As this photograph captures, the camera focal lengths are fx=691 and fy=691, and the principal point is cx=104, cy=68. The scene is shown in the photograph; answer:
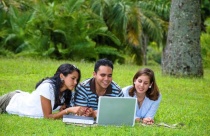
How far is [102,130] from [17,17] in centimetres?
1294

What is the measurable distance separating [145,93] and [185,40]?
6.98 meters

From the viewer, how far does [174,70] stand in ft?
53.9

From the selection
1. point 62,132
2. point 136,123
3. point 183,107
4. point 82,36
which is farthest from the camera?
point 82,36

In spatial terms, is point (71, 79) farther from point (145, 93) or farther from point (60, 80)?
point (145, 93)

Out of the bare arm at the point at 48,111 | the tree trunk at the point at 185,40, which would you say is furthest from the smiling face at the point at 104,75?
the tree trunk at the point at 185,40

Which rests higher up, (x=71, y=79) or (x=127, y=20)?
(x=127, y=20)

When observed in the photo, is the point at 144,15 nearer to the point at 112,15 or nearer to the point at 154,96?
the point at 112,15

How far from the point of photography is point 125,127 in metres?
8.55

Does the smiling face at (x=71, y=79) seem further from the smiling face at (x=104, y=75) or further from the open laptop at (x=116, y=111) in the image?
the open laptop at (x=116, y=111)

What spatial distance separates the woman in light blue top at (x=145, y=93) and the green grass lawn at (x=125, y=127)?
0.30m

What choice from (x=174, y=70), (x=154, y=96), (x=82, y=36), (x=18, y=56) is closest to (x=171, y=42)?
(x=174, y=70)

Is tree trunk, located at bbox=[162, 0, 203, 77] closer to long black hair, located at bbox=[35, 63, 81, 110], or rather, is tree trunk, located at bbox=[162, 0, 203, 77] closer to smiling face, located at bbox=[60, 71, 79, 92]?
long black hair, located at bbox=[35, 63, 81, 110]

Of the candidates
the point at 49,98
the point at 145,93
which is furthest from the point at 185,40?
the point at 49,98

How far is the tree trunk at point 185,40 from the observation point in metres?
16.3
